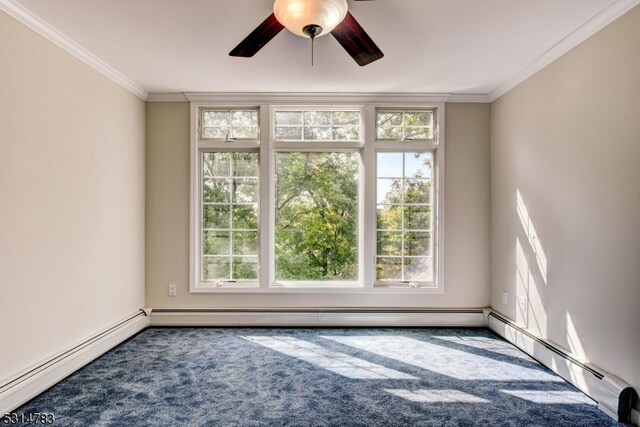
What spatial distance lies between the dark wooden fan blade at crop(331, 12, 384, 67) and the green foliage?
5.75 feet

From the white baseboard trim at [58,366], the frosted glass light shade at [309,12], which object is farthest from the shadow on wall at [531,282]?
the white baseboard trim at [58,366]

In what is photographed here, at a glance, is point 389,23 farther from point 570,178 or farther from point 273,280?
point 273,280

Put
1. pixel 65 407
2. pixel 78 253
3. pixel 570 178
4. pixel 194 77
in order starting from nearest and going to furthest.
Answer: pixel 65 407
pixel 570 178
pixel 78 253
pixel 194 77

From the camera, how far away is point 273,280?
3.94 m

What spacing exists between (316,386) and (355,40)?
2.36 m

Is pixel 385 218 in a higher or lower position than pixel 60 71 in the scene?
lower

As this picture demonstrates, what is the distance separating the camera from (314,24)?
6.19 ft

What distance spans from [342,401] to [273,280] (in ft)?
6.05

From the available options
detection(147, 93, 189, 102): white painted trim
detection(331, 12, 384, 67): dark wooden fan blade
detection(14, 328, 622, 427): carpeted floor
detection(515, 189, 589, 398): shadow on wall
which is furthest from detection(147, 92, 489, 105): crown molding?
detection(14, 328, 622, 427): carpeted floor

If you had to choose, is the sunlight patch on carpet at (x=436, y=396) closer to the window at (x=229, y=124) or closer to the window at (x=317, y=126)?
the window at (x=317, y=126)

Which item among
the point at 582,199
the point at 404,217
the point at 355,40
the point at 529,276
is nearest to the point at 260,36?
the point at 355,40

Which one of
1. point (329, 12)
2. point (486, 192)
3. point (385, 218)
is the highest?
point (329, 12)

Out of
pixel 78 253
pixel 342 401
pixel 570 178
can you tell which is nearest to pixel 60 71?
pixel 78 253

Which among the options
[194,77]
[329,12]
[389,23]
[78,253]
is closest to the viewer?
[329,12]
